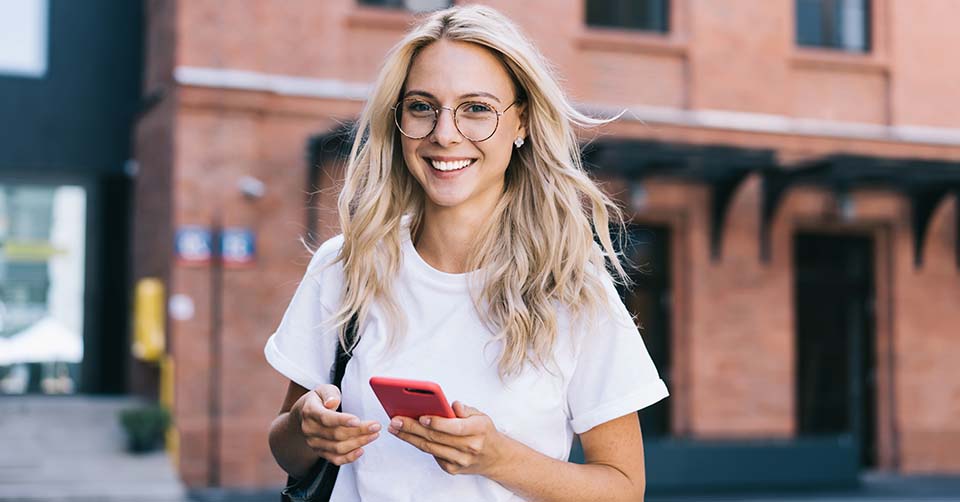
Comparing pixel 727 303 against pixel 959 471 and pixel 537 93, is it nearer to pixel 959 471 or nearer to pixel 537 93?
pixel 959 471

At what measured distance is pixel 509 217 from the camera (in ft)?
7.45

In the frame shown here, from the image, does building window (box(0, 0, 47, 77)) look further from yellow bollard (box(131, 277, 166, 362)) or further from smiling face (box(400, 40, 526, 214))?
smiling face (box(400, 40, 526, 214))

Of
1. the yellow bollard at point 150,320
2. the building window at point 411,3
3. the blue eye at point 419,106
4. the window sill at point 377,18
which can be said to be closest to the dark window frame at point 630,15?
the building window at point 411,3

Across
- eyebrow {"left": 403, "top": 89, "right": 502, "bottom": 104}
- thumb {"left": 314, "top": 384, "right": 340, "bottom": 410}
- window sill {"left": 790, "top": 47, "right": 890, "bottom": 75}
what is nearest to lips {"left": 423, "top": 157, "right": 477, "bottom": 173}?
eyebrow {"left": 403, "top": 89, "right": 502, "bottom": 104}

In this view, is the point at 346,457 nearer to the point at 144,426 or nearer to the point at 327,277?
the point at 327,277

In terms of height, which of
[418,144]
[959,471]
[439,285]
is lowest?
[959,471]

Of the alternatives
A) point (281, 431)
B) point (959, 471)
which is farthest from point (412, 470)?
point (959, 471)

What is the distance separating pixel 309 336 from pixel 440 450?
0.46 meters

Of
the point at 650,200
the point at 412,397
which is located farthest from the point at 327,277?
the point at 650,200

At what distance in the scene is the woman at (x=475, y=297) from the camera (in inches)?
82.7

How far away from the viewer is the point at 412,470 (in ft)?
6.89

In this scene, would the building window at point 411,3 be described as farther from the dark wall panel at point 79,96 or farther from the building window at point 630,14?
the dark wall panel at point 79,96

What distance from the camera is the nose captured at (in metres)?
2.16

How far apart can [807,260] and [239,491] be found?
7.47 meters
